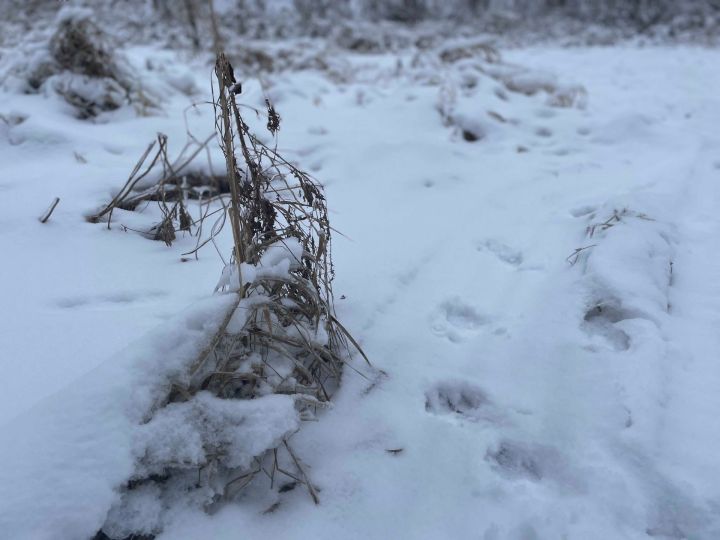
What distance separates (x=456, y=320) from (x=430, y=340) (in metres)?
0.17

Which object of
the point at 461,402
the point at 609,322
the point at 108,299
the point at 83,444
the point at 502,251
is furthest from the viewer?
the point at 502,251

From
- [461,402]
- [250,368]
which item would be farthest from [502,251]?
[250,368]

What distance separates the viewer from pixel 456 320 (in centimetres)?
165

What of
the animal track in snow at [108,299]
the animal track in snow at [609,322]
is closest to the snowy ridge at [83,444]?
the animal track in snow at [108,299]

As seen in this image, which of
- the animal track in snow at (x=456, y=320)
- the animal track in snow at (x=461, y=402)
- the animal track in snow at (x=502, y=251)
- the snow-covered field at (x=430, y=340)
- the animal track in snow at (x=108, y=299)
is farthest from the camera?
Answer: the animal track in snow at (x=502, y=251)

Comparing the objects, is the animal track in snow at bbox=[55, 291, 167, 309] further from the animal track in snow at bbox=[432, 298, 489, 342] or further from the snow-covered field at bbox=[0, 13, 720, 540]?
the animal track in snow at bbox=[432, 298, 489, 342]

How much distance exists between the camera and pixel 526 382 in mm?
1375

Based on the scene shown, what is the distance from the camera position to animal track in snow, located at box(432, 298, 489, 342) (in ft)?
5.17

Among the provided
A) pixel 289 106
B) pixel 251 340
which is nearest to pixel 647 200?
pixel 251 340

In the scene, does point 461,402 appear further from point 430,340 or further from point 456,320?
point 456,320

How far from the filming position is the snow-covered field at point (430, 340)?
1021 mm

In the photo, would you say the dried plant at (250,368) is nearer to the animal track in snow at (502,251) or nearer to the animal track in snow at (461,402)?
the animal track in snow at (461,402)

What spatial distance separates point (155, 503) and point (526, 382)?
3.16 ft

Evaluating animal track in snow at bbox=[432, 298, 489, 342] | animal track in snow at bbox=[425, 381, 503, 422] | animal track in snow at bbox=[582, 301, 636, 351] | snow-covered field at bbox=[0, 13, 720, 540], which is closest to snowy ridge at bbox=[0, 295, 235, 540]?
snow-covered field at bbox=[0, 13, 720, 540]
